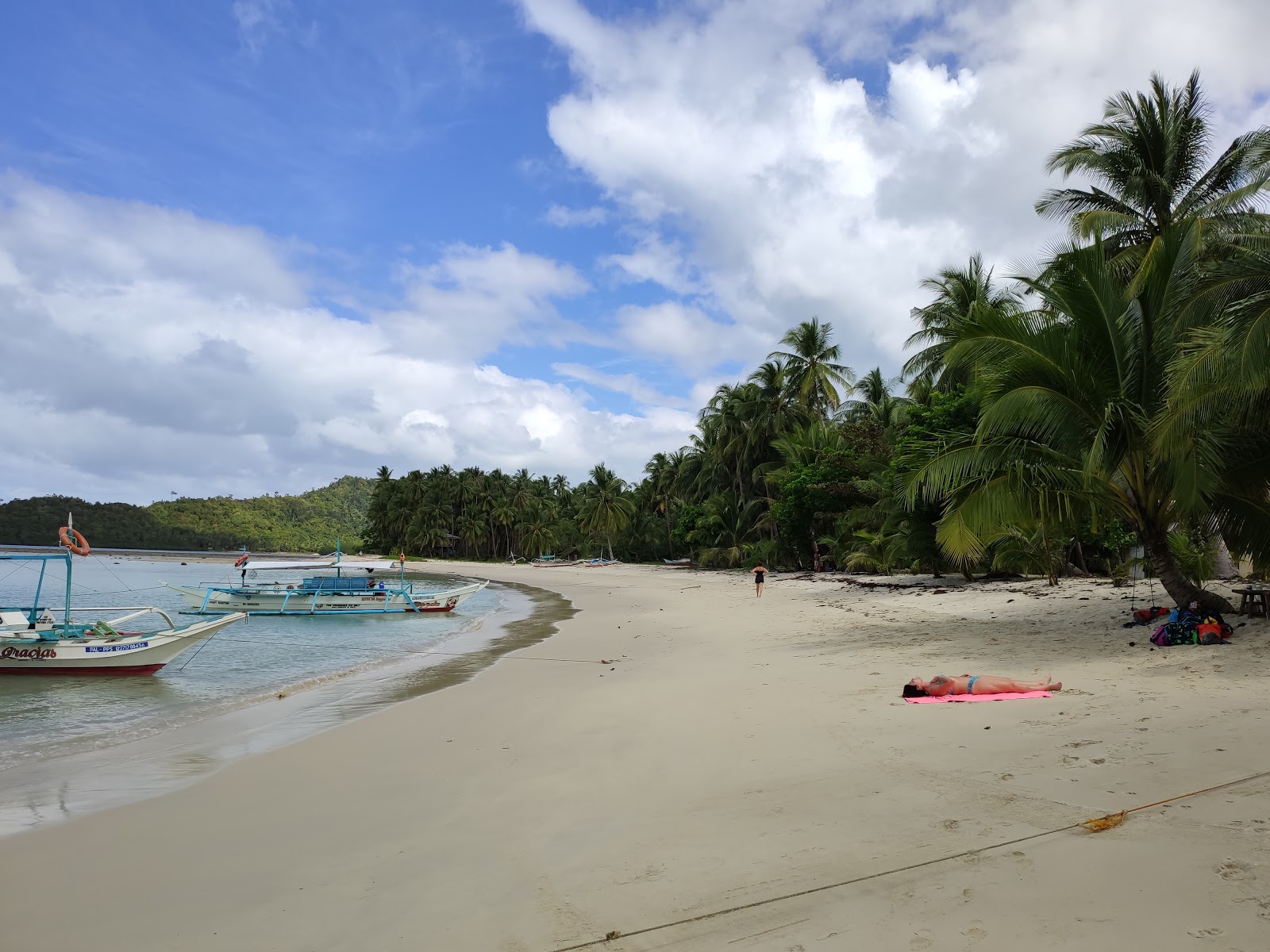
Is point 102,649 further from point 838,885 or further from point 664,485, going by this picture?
point 664,485

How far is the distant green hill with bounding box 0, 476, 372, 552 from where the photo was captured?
108 meters

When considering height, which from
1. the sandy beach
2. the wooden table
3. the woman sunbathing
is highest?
the wooden table

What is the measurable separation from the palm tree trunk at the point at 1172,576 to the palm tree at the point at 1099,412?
17mm

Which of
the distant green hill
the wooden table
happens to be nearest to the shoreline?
the wooden table

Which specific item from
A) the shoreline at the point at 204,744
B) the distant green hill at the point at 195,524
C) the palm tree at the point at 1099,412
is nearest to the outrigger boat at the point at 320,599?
the shoreline at the point at 204,744

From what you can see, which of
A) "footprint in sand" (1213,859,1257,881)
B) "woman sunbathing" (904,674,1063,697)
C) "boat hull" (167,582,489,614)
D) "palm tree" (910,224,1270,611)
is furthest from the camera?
"boat hull" (167,582,489,614)

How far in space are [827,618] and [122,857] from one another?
616 inches

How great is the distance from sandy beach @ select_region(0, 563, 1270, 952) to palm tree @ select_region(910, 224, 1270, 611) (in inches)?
101

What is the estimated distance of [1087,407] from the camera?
1142cm

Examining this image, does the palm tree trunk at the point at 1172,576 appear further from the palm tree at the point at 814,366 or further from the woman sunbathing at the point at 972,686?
the palm tree at the point at 814,366

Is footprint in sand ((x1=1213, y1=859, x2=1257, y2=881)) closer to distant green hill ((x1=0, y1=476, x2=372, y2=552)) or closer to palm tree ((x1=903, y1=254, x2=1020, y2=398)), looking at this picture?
palm tree ((x1=903, y1=254, x2=1020, y2=398))

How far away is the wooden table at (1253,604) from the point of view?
10781 millimetres

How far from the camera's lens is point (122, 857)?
5051 millimetres

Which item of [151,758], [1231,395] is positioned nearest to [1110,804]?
[1231,395]
